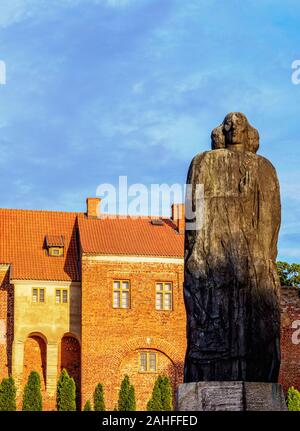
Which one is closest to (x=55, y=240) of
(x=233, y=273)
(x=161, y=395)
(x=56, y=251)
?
(x=56, y=251)

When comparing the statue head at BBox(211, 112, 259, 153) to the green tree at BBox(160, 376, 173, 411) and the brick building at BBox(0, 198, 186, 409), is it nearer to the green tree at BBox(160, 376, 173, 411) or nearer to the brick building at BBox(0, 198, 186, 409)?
the green tree at BBox(160, 376, 173, 411)

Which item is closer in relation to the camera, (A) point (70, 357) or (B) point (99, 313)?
(B) point (99, 313)

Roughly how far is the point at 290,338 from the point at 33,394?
1049 cm

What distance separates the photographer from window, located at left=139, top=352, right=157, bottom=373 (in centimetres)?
4256

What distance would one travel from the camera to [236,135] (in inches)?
407

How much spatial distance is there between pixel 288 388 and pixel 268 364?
32544 mm

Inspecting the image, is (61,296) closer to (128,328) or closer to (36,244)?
(36,244)

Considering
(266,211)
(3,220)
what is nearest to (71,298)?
(3,220)

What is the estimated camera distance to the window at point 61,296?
42.8 meters

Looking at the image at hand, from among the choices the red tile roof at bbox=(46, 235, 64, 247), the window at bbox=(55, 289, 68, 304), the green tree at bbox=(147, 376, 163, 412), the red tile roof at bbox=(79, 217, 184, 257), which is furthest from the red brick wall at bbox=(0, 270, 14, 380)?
the green tree at bbox=(147, 376, 163, 412)

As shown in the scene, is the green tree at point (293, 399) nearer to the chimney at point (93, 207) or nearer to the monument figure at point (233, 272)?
the chimney at point (93, 207)

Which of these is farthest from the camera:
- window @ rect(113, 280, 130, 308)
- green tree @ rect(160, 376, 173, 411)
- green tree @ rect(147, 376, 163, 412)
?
window @ rect(113, 280, 130, 308)

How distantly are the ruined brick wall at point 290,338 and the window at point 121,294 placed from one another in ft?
20.8

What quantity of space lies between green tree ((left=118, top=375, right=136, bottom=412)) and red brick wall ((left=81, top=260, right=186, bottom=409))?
1.70 metres
